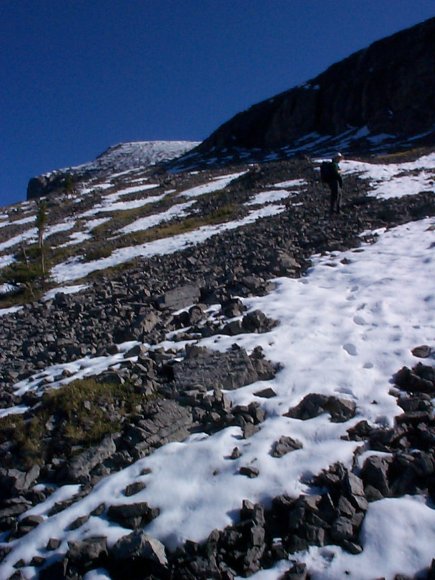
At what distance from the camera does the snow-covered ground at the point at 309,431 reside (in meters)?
4.55

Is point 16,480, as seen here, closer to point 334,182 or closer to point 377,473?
point 377,473

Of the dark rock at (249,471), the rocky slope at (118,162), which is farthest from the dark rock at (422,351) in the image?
the rocky slope at (118,162)

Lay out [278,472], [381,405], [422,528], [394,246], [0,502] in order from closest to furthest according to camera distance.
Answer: [422,528] → [278,472] → [0,502] → [381,405] → [394,246]

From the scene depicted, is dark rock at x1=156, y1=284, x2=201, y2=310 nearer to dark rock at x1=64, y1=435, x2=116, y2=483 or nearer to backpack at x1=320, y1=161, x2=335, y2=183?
dark rock at x1=64, y1=435, x2=116, y2=483

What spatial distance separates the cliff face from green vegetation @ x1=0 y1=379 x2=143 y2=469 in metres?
62.2

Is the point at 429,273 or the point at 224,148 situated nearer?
the point at 429,273

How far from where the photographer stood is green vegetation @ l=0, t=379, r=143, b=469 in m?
6.46

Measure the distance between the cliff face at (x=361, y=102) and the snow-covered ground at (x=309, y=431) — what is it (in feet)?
191

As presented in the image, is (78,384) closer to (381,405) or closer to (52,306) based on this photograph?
(381,405)

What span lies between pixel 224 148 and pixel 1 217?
43736mm

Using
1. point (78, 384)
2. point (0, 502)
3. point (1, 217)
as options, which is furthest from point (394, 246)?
point (1, 217)

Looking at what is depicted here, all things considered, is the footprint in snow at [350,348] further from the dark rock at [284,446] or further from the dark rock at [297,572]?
the dark rock at [297,572]

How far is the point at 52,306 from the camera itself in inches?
567

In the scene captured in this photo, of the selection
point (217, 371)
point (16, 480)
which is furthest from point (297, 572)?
point (217, 371)
